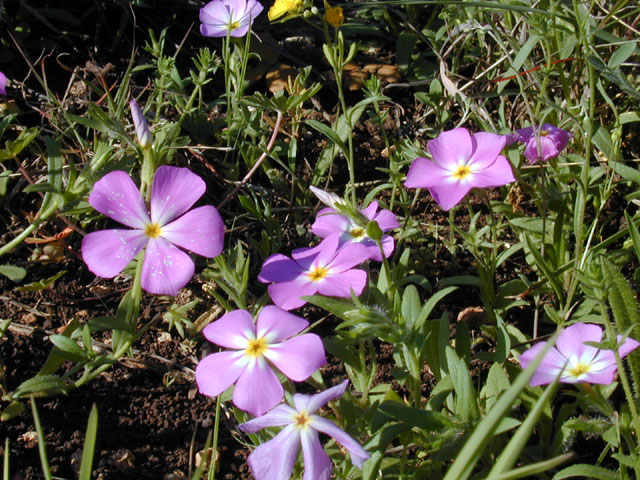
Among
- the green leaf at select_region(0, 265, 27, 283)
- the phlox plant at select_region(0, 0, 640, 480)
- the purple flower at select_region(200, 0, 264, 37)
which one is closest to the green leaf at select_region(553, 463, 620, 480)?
the phlox plant at select_region(0, 0, 640, 480)

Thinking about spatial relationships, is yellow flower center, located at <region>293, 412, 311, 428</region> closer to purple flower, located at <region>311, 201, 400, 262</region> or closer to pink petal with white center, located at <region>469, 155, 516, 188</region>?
purple flower, located at <region>311, 201, 400, 262</region>

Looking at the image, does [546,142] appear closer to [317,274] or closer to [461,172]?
[461,172]

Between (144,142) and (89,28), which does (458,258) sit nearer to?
(144,142)

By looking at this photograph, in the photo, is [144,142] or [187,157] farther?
[187,157]

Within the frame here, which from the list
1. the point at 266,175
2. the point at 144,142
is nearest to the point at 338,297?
the point at 144,142

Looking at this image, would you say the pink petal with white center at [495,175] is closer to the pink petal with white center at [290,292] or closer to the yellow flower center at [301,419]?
the pink petal with white center at [290,292]

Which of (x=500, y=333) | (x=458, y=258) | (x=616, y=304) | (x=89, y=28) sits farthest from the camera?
(x=89, y=28)

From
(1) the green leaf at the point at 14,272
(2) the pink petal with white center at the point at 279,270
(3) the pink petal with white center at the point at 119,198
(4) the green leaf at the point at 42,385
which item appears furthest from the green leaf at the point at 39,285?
(2) the pink petal with white center at the point at 279,270
